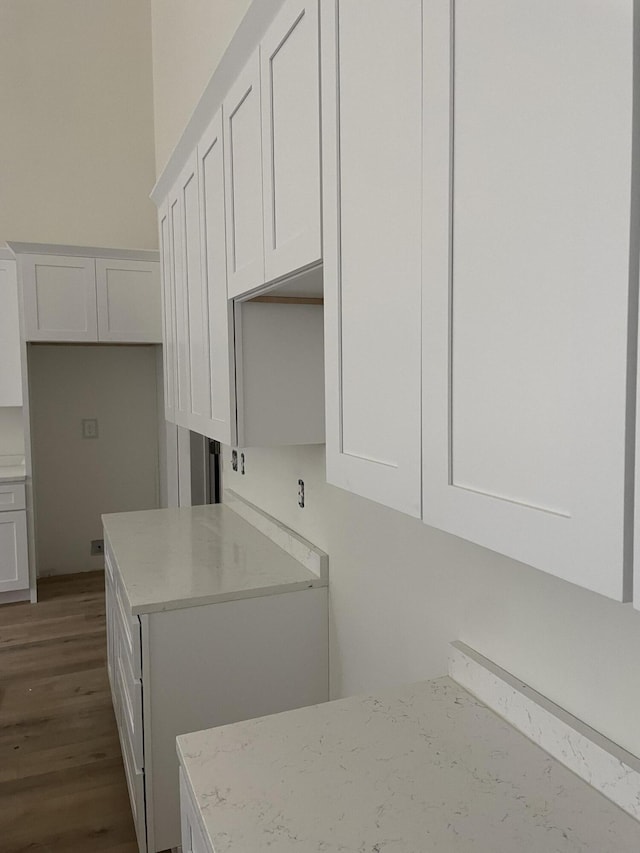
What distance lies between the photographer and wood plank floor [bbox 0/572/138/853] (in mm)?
2049

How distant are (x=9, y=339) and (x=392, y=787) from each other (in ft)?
12.7

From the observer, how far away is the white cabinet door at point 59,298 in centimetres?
389

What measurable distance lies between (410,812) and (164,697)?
1.07 meters

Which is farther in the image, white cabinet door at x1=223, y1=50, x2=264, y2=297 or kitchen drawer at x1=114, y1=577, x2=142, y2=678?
kitchen drawer at x1=114, y1=577, x2=142, y2=678

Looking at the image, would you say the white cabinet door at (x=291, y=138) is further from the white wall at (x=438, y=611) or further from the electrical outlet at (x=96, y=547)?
the electrical outlet at (x=96, y=547)

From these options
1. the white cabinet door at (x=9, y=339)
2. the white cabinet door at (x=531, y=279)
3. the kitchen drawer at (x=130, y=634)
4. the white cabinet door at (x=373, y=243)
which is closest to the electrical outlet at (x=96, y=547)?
the white cabinet door at (x=9, y=339)

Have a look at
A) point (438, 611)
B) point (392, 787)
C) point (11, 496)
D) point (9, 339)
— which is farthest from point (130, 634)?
point (9, 339)

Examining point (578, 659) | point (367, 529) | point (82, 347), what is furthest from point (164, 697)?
point (82, 347)

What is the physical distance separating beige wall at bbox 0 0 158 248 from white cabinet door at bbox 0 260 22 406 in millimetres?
481

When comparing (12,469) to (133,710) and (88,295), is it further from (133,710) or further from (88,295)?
(133,710)

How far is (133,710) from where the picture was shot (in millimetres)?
1877

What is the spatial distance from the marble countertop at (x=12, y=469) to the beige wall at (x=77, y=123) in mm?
1501

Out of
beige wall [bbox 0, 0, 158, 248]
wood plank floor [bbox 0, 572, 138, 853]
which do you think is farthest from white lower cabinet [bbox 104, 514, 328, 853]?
beige wall [bbox 0, 0, 158, 248]

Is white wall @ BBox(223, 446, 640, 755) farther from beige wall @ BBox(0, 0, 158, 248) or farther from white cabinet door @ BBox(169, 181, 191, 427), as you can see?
beige wall @ BBox(0, 0, 158, 248)
